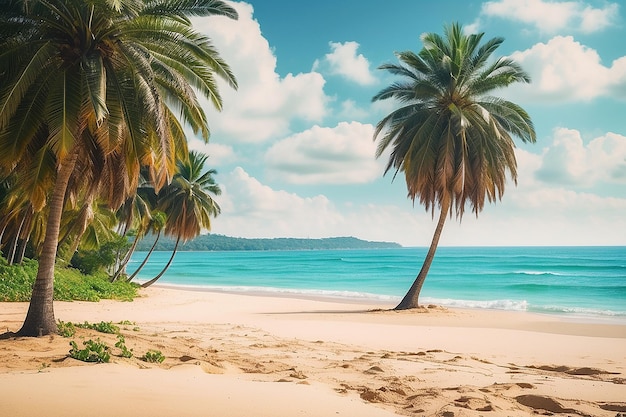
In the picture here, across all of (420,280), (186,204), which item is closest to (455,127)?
(420,280)

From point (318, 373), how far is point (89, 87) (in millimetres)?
6341

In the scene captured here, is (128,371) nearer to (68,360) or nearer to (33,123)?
(68,360)

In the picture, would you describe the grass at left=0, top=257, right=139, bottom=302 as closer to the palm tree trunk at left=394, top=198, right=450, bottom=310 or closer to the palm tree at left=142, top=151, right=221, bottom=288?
the palm tree at left=142, top=151, right=221, bottom=288

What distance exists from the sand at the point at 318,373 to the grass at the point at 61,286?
4.20 metres

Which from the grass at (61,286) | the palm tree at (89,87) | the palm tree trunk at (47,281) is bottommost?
the grass at (61,286)

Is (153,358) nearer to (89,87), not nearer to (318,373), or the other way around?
(318,373)

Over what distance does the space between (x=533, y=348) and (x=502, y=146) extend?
11.7 metres

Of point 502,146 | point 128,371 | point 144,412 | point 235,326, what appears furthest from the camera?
point 502,146

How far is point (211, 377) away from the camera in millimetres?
6523

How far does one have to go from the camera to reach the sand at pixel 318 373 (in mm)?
5004

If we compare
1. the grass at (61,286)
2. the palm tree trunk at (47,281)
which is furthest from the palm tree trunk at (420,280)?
the palm tree trunk at (47,281)

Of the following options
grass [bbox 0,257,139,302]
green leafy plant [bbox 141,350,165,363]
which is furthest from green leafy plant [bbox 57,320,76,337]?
grass [bbox 0,257,139,302]

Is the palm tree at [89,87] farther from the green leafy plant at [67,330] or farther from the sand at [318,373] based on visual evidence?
the sand at [318,373]

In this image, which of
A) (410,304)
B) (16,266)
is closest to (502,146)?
(410,304)
